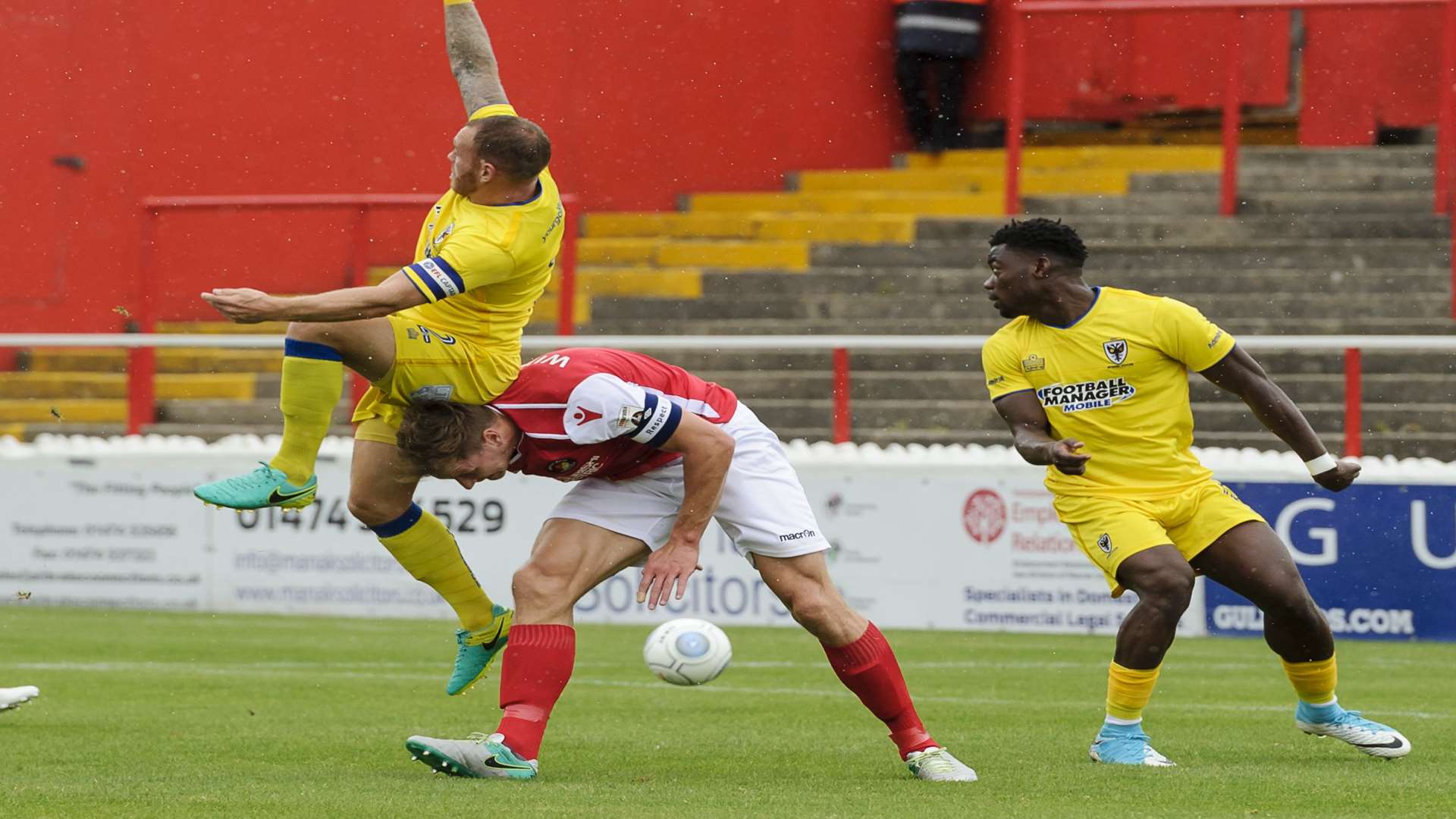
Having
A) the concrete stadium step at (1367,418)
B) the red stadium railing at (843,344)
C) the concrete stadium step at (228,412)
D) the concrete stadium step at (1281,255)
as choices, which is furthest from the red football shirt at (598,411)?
the concrete stadium step at (1281,255)

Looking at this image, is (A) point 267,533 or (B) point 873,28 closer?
(A) point 267,533

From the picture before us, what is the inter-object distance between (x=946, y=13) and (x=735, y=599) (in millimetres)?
7989

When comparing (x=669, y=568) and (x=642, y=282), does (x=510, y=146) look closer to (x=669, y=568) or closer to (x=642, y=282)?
(x=669, y=568)

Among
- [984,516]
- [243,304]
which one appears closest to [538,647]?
[243,304]

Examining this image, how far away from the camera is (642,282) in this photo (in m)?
17.3

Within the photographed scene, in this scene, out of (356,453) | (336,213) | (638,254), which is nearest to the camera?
(356,453)

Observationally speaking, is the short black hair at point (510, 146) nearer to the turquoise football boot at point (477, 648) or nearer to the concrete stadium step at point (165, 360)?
the turquoise football boot at point (477, 648)

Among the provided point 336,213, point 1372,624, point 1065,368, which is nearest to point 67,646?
point 336,213

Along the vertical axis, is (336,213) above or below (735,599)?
above

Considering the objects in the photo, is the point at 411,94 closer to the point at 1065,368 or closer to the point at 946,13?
the point at 946,13

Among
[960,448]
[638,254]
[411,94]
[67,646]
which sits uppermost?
[411,94]

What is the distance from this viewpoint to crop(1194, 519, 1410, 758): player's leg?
281 inches

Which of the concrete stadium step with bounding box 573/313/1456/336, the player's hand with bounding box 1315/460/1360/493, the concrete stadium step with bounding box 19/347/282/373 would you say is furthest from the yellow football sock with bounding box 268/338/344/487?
the concrete stadium step with bounding box 573/313/1456/336

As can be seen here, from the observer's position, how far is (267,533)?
13570 millimetres
